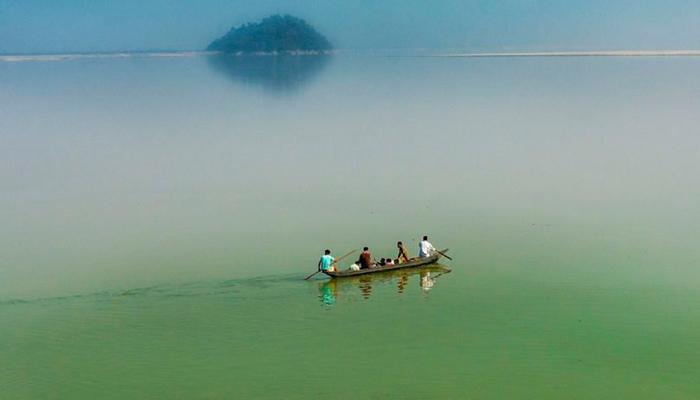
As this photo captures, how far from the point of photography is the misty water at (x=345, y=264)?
11875 mm

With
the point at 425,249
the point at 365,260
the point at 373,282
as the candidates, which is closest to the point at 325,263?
the point at 365,260

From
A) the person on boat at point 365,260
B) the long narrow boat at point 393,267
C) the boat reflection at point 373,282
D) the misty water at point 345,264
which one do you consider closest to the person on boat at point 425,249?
the long narrow boat at point 393,267

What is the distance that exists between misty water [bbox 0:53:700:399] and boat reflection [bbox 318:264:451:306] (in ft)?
0.19

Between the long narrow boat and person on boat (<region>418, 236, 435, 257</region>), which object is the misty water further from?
person on boat (<region>418, 236, 435, 257</region>)

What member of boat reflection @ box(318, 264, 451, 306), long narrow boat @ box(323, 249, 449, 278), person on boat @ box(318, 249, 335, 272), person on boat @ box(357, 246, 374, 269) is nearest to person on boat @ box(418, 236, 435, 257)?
long narrow boat @ box(323, 249, 449, 278)

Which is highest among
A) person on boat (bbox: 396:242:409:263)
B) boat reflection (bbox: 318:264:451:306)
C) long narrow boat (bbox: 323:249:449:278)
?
person on boat (bbox: 396:242:409:263)

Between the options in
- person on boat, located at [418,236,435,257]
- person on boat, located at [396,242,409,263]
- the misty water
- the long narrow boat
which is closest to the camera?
the misty water

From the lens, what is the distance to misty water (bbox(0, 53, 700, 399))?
39.0 feet

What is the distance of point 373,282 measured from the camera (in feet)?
52.2

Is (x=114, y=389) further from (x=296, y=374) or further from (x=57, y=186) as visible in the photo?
(x=57, y=186)

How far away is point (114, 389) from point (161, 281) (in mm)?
4618

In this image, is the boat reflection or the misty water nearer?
the misty water

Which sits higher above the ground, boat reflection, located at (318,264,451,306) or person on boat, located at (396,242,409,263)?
person on boat, located at (396,242,409,263)

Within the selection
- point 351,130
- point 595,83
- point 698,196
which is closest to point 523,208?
point 698,196
